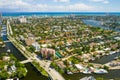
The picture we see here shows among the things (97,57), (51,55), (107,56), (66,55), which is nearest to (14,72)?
(51,55)

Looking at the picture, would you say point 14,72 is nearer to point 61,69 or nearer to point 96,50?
point 61,69

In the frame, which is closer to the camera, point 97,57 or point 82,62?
point 82,62

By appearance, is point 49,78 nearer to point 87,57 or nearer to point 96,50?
point 87,57

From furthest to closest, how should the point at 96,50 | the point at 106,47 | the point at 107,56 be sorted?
the point at 106,47, the point at 96,50, the point at 107,56

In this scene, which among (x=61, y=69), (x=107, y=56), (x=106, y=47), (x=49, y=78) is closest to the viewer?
(x=49, y=78)

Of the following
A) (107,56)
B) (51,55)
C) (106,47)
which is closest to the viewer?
(51,55)

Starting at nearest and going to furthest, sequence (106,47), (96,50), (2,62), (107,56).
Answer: (2,62) < (107,56) < (96,50) < (106,47)

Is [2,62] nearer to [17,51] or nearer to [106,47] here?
[17,51]

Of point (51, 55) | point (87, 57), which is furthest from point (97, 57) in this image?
point (51, 55)

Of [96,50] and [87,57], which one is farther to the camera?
[96,50]
